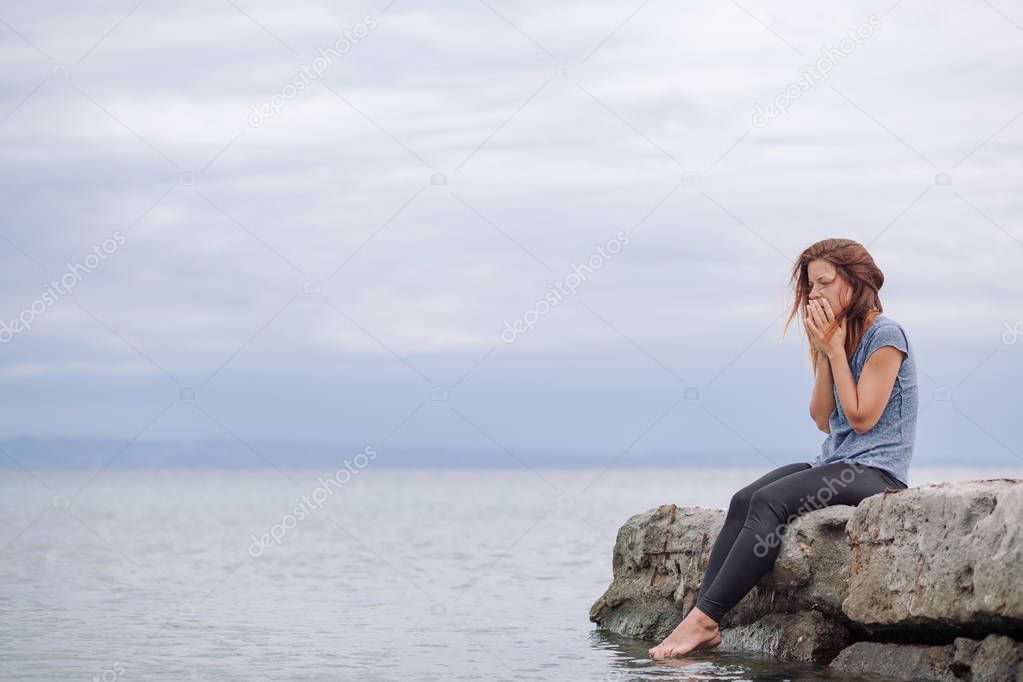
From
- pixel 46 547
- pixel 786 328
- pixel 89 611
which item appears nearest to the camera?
pixel 786 328

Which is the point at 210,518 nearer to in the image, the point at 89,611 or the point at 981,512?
the point at 89,611

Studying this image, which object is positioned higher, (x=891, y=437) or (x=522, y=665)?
(x=891, y=437)

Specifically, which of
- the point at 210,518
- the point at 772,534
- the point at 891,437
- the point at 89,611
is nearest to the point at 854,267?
the point at 891,437

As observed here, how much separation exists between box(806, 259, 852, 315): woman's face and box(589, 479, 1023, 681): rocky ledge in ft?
3.86

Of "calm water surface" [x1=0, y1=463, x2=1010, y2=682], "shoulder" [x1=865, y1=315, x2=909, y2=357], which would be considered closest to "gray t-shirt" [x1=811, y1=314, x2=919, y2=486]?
"shoulder" [x1=865, y1=315, x2=909, y2=357]

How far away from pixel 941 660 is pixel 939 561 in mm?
544

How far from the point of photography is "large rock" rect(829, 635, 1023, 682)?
4.92m

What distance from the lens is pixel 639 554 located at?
7.50 metres

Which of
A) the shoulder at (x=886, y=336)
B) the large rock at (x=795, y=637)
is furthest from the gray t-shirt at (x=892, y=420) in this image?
the large rock at (x=795, y=637)

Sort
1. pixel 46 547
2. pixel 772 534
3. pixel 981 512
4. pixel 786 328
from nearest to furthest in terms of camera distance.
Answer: pixel 981 512
pixel 772 534
pixel 786 328
pixel 46 547

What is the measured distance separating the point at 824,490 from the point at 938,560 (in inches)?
37.6

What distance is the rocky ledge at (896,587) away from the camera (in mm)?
4910

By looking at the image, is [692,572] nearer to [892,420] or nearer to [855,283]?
[892,420]

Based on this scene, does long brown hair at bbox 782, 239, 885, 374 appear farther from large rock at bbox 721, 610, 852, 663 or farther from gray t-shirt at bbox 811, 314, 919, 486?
large rock at bbox 721, 610, 852, 663
